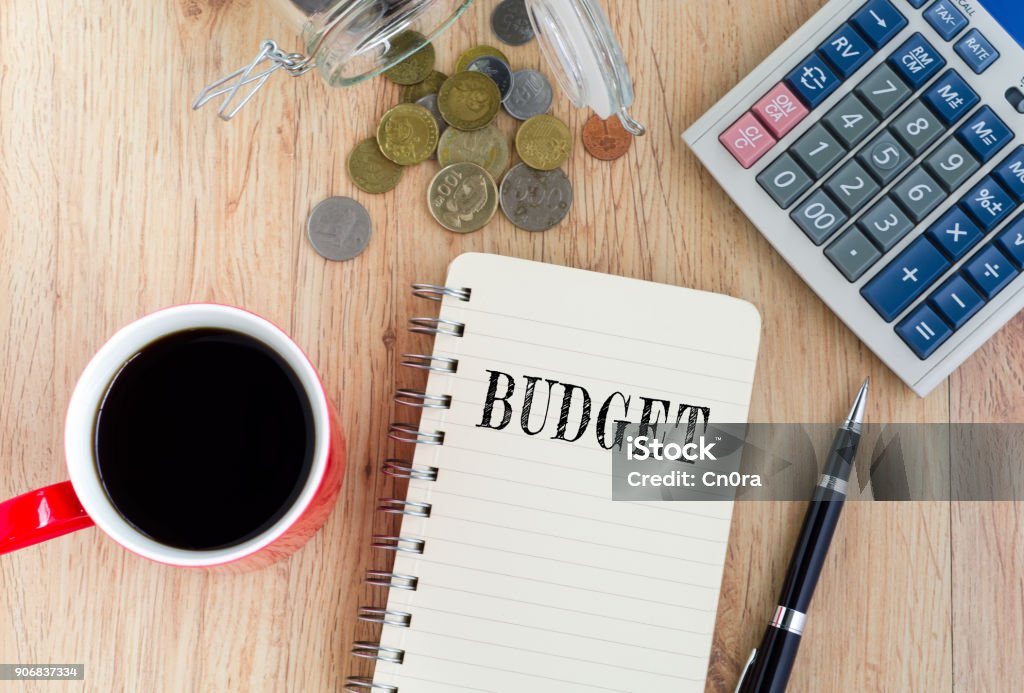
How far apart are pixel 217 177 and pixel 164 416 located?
163 mm

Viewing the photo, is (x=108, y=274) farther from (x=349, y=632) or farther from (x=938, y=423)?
(x=938, y=423)

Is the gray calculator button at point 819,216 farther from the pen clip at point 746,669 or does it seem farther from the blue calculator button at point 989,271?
the pen clip at point 746,669

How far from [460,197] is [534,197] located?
0.05 metres

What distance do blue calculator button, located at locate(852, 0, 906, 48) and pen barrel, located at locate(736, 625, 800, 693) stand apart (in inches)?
14.1

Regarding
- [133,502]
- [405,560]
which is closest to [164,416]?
[133,502]

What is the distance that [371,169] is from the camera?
1.70 ft

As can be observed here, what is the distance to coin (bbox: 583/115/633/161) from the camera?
522 millimetres

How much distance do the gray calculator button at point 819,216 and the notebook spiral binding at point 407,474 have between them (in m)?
0.21

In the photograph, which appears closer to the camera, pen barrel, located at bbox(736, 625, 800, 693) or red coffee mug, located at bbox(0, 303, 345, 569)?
red coffee mug, located at bbox(0, 303, 345, 569)

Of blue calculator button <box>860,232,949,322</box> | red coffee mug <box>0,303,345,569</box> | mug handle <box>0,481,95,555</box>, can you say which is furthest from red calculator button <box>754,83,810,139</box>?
mug handle <box>0,481,95,555</box>

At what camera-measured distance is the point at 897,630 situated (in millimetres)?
505

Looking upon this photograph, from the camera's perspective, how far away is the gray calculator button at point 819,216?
49 cm

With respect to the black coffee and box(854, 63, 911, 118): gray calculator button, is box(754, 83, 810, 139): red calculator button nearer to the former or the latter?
box(854, 63, 911, 118): gray calculator button

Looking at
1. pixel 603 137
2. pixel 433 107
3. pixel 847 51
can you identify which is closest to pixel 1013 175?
pixel 847 51
